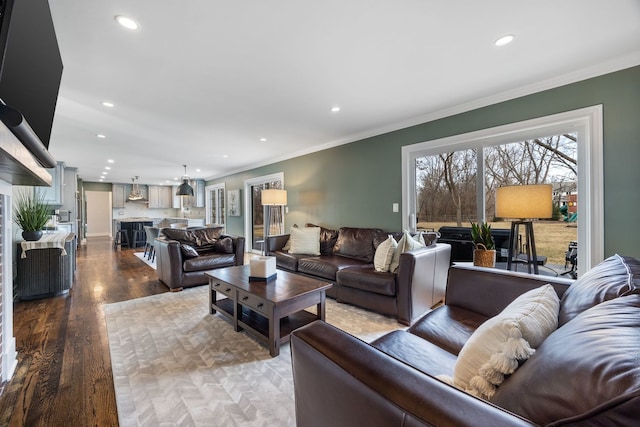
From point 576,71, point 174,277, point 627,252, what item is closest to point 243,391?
point 174,277

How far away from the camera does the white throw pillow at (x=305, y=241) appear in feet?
13.3

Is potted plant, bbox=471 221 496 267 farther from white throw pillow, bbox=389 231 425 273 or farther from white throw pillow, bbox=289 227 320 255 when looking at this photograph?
white throw pillow, bbox=289 227 320 255

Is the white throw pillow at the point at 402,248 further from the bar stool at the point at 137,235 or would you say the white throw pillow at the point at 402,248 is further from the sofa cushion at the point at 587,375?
the bar stool at the point at 137,235

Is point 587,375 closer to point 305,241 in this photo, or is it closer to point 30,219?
point 305,241

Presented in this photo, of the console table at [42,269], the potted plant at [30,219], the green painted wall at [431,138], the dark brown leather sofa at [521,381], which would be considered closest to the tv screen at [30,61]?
the dark brown leather sofa at [521,381]

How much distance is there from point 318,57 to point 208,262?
3098mm

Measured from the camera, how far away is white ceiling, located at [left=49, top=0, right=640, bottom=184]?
1.66 m

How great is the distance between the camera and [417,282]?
2594 millimetres

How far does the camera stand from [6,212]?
1739 millimetres

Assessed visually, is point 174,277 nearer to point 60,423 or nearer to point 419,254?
point 60,423

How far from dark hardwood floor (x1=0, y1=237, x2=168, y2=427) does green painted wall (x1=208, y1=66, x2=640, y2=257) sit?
2976mm

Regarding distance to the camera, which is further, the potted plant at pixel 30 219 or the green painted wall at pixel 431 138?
the potted plant at pixel 30 219

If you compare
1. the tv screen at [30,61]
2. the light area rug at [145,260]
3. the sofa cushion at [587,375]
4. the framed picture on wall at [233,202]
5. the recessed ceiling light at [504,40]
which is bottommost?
the light area rug at [145,260]

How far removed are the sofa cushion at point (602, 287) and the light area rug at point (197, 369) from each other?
54.7 inches
